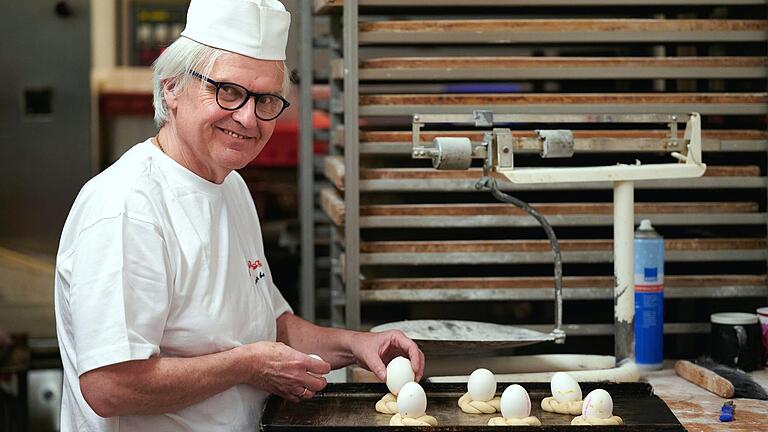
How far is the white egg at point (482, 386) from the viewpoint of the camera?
2.22 metres

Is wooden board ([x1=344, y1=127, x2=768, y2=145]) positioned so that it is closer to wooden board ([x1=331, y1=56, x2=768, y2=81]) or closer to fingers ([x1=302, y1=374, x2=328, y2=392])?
wooden board ([x1=331, y1=56, x2=768, y2=81])

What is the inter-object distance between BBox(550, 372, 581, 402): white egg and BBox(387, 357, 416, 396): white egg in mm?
308

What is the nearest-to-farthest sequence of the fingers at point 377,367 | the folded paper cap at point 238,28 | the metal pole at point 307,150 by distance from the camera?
the folded paper cap at point 238,28 → the fingers at point 377,367 → the metal pole at point 307,150

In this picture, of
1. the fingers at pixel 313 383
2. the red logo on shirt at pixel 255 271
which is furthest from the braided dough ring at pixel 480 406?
the red logo on shirt at pixel 255 271

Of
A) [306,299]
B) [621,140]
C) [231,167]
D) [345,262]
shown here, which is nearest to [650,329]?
[621,140]

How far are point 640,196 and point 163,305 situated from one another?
1.69 meters

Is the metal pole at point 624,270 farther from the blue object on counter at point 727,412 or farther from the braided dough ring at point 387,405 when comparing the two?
the braided dough ring at point 387,405

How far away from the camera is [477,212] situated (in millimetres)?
2908

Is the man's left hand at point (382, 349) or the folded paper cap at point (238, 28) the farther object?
the man's left hand at point (382, 349)

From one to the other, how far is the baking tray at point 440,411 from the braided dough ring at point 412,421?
2cm

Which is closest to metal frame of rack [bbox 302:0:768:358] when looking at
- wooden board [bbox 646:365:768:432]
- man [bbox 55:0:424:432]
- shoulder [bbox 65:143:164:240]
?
wooden board [bbox 646:365:768:432]

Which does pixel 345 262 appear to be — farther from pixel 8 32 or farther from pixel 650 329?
pixel 8 32

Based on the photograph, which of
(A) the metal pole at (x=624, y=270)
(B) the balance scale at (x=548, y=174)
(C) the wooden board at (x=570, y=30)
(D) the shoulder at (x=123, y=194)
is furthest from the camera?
(C) the wooden board at (x=570, y=30)

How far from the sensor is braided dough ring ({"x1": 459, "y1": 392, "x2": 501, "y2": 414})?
2209 mm
